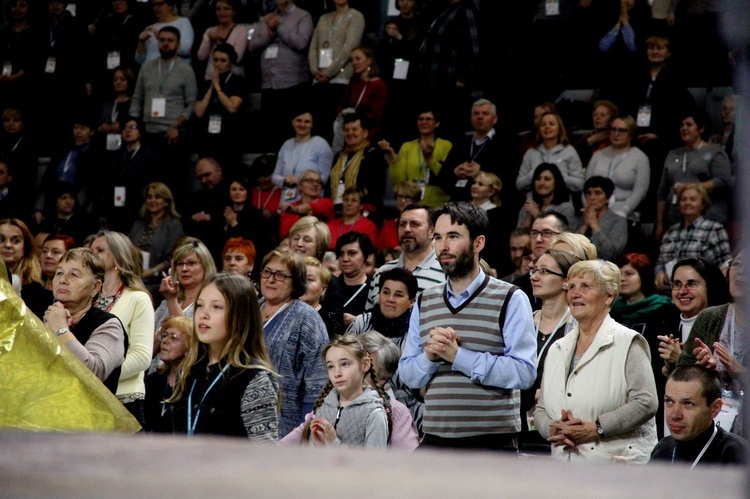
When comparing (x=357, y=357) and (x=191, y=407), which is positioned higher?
(x=357, y=357)

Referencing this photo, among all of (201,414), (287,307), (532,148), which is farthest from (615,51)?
(201,414)

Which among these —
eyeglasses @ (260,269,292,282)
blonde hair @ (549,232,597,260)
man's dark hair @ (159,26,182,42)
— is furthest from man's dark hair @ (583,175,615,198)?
man's dark hair @ (159,26,182,42)

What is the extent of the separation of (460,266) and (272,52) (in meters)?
6.28

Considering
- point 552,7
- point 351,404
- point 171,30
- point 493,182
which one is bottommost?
point 351,404

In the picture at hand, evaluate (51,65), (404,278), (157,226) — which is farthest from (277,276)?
(51,65)

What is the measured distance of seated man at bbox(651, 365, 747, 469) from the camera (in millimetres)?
3312

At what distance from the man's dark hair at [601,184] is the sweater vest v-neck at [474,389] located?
3.34 m

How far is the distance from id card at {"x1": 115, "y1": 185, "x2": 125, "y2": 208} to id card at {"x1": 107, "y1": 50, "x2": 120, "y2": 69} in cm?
179

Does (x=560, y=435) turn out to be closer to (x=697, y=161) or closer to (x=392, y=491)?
(x=392, y=491)

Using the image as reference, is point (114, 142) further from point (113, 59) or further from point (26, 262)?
point (26, 262)

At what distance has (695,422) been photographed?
3.34m

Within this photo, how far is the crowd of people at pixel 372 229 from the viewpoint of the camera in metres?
3.45

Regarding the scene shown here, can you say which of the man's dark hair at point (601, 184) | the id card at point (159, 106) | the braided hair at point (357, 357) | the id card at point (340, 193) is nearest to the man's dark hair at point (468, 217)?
the braided hair at point (357, 357)

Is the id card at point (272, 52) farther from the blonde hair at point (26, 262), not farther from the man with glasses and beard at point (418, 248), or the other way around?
the man with glasses and beard at point (418, 248)
